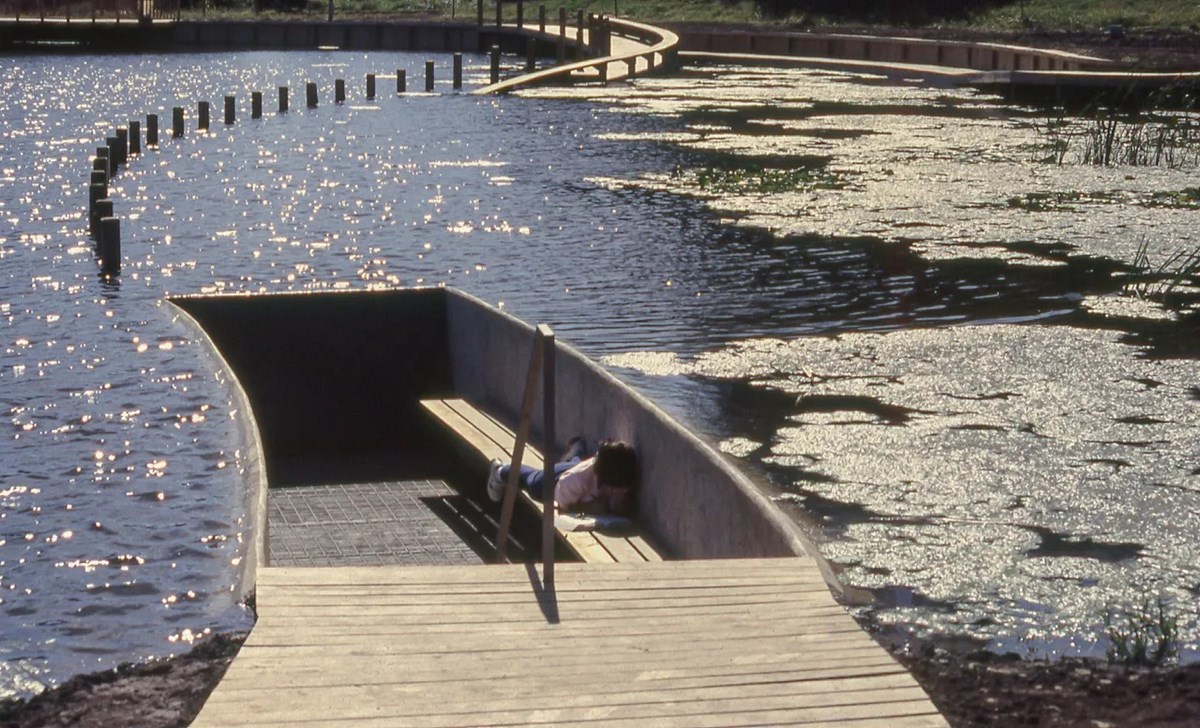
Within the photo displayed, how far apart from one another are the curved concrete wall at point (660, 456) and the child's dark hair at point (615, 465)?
0.10 m

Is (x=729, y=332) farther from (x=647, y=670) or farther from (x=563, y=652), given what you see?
(x=647, y=670)

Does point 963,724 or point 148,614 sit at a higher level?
point 963,724

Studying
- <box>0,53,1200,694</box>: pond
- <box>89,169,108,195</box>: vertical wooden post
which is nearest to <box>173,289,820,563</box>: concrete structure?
<box>0,53,1200,694</box>: pond

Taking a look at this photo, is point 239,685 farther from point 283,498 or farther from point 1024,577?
point 283,498

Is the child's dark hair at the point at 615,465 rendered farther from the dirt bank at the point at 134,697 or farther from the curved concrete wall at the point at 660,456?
the dirt bank at the point at 134,697

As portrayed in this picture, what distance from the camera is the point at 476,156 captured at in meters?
34.0

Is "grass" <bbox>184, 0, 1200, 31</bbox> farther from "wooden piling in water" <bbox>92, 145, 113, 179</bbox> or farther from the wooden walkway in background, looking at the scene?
the wooden walkway in background

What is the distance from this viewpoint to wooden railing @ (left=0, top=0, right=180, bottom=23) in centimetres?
7738

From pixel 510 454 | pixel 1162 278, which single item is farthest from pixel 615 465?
pixel 1162 278

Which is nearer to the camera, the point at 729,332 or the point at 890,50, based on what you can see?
the point at 729,332

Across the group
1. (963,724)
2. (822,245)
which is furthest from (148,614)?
(822,245)

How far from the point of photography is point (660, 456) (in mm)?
10555

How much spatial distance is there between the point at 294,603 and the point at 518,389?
6.54 m

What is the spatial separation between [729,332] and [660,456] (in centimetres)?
631
